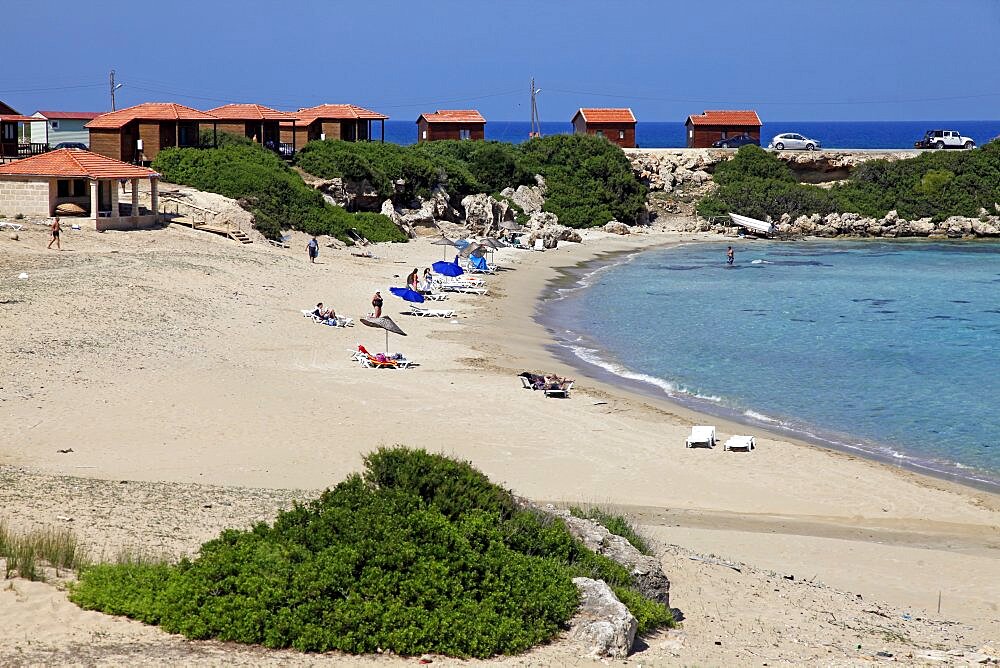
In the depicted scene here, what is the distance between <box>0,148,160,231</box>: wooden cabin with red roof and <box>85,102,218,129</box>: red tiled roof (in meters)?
10.0

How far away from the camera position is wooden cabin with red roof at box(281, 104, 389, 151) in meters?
61.8

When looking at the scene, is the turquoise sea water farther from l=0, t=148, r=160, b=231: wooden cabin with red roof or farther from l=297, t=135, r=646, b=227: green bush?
l=0, t=148, r=160, b=231: wooden cabin with red roof

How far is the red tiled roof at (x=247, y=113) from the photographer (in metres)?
56.5

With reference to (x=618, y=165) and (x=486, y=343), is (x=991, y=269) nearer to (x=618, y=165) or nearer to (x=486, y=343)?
Result: (x=618, y=165)

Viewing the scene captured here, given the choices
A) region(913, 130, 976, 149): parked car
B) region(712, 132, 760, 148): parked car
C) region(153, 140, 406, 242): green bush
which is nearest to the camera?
region(153, 140, 406, 242): green bush

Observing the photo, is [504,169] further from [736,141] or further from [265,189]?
[265,189]

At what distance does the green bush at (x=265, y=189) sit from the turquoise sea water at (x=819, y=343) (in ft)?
33.2

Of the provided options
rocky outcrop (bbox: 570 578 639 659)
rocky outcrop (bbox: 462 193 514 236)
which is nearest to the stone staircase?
rocky outcrop (bbox: 462 193 514 236)

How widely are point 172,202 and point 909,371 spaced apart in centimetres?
2745

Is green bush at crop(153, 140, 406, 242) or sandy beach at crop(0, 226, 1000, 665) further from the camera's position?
green bush at crop(153, 140, 406, 242)

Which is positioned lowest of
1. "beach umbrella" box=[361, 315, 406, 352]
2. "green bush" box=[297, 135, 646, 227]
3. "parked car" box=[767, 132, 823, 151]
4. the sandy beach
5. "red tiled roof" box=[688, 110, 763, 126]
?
the sandy beach

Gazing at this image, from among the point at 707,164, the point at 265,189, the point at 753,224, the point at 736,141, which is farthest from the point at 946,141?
the point at 265,189

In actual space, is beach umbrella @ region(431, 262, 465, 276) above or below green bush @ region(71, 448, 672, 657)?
above

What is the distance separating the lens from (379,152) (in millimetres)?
57156
